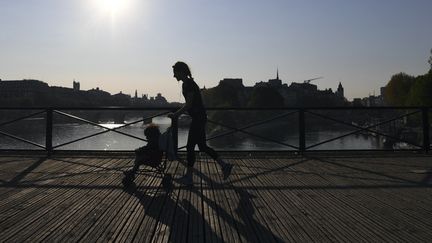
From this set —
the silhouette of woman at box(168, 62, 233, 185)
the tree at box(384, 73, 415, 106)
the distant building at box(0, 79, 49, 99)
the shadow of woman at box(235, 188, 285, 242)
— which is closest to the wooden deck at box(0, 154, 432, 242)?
the shadow of woman at box(235, 188, 285, 242)

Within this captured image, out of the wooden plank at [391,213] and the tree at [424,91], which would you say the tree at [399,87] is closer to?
the tree at [424,91]

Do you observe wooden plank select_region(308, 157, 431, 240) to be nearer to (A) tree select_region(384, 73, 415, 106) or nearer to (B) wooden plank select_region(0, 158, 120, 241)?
(B) wooden plank select_region(0, 158, 120, 241)

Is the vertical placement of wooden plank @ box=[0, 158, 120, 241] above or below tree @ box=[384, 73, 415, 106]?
below

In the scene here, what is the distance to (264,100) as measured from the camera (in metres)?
94.9

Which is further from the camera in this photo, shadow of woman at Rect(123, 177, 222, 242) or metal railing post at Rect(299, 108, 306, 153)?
metal railing post at Rect(299, 108, 306, 153)

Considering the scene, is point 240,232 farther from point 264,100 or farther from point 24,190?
point 264,100

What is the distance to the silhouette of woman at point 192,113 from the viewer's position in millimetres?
6119

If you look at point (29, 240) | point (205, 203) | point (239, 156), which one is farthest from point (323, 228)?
point (239, 156)

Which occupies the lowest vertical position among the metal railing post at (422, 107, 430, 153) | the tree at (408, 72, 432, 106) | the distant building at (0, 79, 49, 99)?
the metal railing post at (422, 107, 430, 153)

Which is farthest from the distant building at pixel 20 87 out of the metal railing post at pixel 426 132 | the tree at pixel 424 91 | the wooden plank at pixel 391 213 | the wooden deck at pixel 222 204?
the wooden plank at pixel 391 213

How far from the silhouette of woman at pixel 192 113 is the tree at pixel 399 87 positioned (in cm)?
8805

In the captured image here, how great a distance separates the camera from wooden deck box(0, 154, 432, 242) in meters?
3.86

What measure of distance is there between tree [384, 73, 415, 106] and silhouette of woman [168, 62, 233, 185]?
88.0m

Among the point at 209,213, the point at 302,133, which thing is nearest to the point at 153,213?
the point at 209,213
